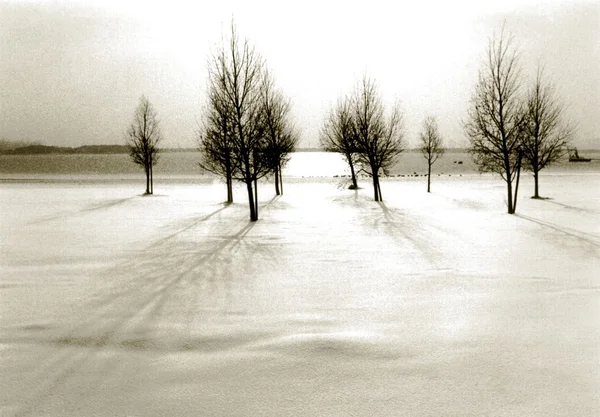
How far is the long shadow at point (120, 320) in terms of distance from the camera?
4.93 meters

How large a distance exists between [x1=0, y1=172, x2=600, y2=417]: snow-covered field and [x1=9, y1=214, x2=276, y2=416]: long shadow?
3 cm

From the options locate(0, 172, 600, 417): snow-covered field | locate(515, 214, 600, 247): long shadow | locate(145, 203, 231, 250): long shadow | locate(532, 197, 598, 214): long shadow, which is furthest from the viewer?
locate(532, 197, 598, 214): long shadow

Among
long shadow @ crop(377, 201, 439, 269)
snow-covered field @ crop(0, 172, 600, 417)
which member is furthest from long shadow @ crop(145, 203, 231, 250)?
long shadow @ crop(377, 201, 439, 269)

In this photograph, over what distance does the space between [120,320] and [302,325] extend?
268 centimetres

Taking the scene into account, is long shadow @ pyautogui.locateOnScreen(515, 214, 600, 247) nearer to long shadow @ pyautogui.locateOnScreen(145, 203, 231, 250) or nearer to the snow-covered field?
the snow-covered field

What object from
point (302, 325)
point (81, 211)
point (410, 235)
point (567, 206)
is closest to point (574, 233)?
point (410, 235)

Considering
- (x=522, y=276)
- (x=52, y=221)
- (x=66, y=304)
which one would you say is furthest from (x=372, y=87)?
(x=66, y=304)

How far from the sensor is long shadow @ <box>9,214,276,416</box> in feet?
16.2

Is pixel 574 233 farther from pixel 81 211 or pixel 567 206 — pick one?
pixel 81 211

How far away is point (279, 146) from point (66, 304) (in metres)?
24.1

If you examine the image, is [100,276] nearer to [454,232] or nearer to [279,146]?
[454,232]

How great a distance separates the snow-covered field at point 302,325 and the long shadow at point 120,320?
0.03m

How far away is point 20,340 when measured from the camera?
6.00m

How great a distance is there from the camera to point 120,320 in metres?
6.80
